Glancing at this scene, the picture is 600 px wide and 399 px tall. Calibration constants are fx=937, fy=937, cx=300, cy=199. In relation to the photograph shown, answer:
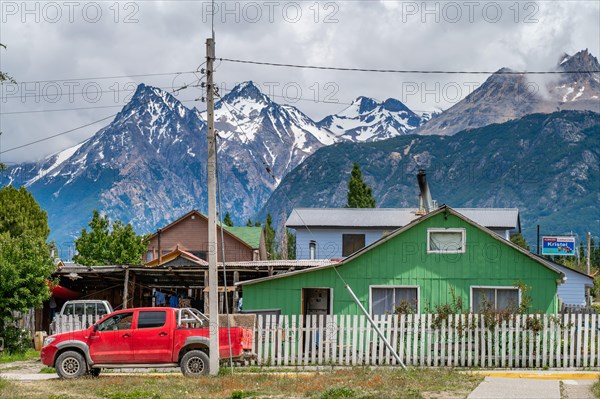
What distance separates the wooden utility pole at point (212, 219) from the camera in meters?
24.4

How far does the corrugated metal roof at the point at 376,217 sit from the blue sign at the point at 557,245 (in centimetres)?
2960

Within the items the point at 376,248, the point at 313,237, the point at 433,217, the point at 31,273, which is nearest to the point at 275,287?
the point at 376,248

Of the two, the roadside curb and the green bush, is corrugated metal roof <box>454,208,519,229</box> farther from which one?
the roadside curb

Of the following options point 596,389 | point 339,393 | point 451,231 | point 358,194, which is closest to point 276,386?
point 339,393

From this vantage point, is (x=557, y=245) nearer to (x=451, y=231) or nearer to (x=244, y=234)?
(x=244, y=234)

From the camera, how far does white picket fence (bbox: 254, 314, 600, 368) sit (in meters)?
27.1

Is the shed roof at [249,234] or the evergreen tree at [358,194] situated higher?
the evergreen tree at [358,194]

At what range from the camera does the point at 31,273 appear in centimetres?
3444

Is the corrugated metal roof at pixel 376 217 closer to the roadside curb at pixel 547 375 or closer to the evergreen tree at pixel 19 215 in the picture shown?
the evergreen tree at pixel 19 215

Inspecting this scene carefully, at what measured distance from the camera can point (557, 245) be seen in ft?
349

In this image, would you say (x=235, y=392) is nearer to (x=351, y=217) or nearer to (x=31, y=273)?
(x=31, y=273)

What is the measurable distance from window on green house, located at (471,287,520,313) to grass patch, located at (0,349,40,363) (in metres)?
15.5

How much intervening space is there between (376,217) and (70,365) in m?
53.0

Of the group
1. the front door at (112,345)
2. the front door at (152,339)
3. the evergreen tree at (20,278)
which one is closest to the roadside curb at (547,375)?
the front door at (152,339)
